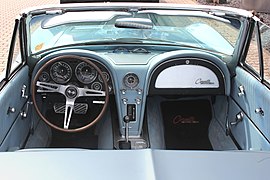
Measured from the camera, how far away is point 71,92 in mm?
3439

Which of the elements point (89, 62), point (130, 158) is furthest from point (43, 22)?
point (130, 158)

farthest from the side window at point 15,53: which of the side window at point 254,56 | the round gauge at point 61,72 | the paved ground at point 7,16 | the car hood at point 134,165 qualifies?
the paved ground at point 7,16

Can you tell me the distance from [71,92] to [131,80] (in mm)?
470

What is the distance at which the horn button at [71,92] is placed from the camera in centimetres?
343

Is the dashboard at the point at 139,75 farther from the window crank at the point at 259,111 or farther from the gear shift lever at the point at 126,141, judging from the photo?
the window crank at the point at 259,111

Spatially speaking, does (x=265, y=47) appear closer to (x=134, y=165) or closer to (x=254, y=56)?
(x=254, y=56)

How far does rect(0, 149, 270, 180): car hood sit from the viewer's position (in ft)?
5.00

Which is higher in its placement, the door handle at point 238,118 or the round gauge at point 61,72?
the round gauge at point 61,72

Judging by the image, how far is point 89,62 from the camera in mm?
3369

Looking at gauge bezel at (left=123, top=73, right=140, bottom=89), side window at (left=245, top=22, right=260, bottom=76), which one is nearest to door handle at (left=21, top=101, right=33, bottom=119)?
gauge bezel at (left=123, top=73, right=140, bottom=89)

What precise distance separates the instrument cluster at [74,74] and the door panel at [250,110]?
3.30ft

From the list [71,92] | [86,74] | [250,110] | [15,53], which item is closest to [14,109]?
[15,53]

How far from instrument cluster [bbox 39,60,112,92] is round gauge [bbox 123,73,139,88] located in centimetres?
19

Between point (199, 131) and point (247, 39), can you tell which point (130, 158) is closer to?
point (247, 39)
